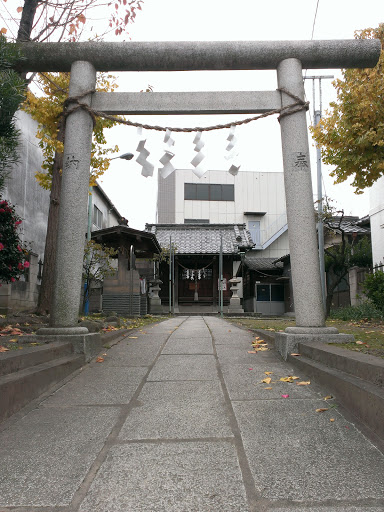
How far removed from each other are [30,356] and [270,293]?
2255 centimetres

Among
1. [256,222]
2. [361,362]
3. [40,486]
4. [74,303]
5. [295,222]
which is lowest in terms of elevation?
[40,486]

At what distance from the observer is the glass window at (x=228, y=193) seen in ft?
102

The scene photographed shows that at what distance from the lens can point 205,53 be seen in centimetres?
499

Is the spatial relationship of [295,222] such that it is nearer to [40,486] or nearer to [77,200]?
[77,200]

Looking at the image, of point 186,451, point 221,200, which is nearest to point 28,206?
point 186,451

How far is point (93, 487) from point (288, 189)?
397cm

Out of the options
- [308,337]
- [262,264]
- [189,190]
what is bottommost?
[308,337]

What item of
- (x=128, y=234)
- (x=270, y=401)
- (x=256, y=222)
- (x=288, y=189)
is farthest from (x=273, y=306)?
(x=270, y=401)

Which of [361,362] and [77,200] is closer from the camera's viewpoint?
[361,362]

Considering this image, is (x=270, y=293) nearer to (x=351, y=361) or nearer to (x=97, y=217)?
(x=97, y=217)

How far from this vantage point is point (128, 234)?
13.5 meters

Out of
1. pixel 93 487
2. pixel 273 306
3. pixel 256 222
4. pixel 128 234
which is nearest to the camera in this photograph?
pixel 93 487

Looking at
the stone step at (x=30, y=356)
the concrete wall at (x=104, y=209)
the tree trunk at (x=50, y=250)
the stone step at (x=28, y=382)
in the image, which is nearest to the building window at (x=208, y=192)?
the concrete wall at (x=104, y=209)

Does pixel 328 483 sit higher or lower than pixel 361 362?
lower
